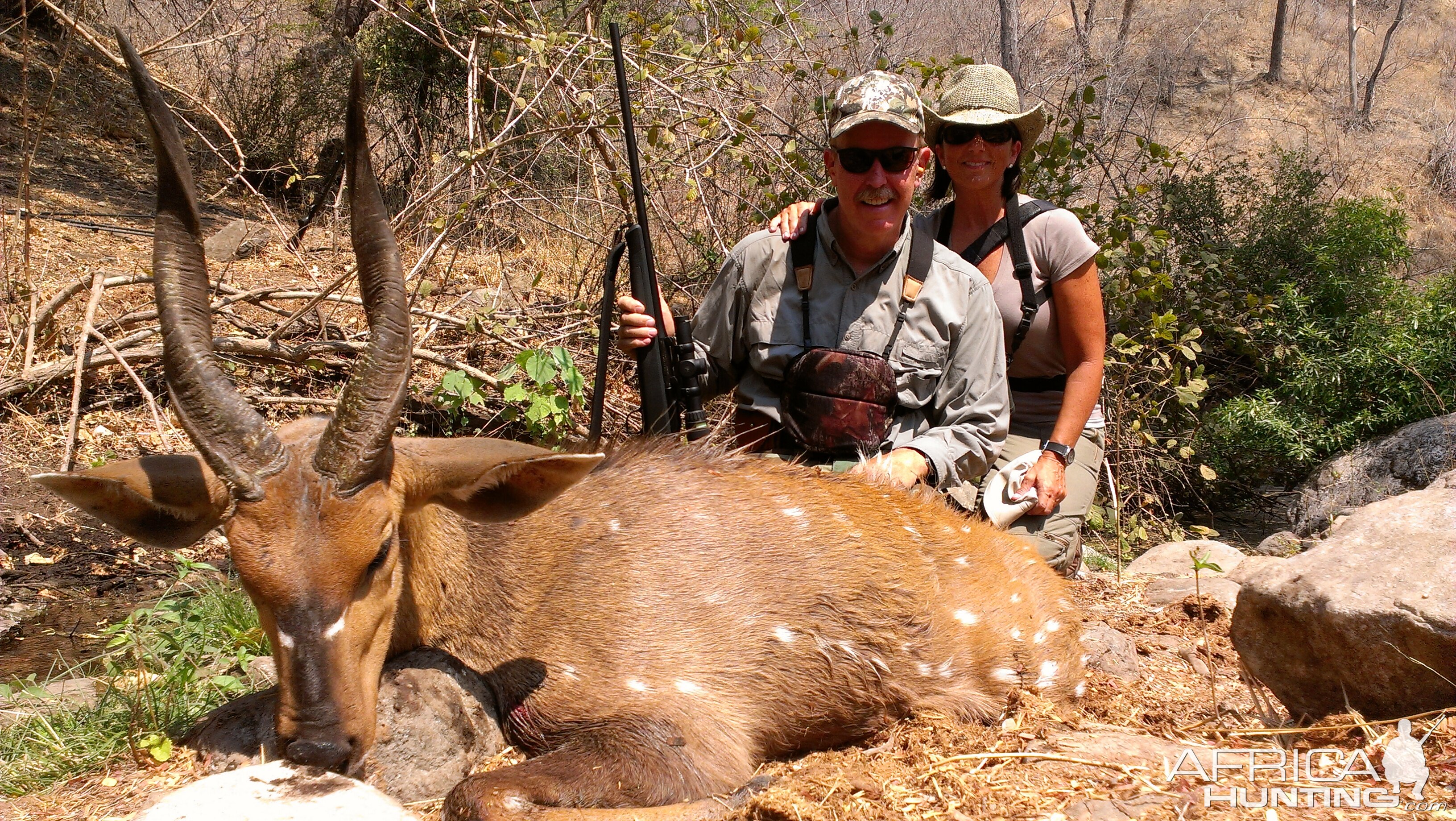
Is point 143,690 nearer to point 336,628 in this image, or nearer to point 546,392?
point 336,628

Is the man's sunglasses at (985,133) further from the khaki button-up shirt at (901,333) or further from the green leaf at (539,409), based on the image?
the green leaf at (539,409)

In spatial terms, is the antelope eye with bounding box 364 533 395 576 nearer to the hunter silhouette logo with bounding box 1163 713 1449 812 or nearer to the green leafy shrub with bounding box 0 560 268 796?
the green leafy shrub with bounding box 0 560 268 796

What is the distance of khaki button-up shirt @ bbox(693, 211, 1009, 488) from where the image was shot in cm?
507

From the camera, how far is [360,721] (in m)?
3.14

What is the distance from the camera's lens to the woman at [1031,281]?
548cm

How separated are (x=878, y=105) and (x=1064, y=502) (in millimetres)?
2577

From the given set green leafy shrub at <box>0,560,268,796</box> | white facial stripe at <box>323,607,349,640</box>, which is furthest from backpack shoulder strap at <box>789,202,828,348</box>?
green leafy shrub at <box>0,560,268,796</box>

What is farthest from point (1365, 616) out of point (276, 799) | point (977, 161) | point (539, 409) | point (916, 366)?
point (539, 409)

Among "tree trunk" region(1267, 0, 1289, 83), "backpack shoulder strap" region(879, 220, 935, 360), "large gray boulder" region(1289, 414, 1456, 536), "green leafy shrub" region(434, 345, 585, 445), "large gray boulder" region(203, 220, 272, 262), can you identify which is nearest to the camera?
"backpack shoulder strap" region(879, 220, 935, 360)

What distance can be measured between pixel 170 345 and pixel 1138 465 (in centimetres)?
757

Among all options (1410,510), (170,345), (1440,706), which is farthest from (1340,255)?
(170,345)

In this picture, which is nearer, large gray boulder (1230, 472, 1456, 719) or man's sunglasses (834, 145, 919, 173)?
large gray boulder (1230, 472, 1456, 719)

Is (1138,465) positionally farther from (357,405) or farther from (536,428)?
(357,405)

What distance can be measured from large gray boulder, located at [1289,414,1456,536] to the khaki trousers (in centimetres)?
293
